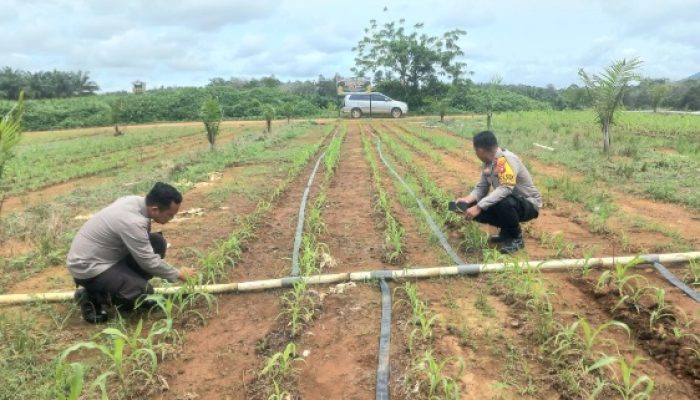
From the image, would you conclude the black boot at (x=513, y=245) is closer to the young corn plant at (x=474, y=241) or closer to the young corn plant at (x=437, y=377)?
the young corn plant at (x=474, y=241)

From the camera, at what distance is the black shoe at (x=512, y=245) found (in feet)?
16.0

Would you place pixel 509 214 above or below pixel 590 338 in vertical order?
above

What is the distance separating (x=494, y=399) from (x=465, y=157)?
9.19 metres

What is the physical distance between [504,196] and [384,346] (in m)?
2.23

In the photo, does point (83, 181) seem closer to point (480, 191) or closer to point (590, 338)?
point (480, 191)

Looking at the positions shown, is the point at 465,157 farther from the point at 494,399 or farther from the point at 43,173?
the point at 43,173

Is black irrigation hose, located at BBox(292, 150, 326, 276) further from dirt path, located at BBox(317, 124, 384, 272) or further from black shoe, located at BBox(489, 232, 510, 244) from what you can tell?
black shoe, located at BBox(489, 232, 510, 244)

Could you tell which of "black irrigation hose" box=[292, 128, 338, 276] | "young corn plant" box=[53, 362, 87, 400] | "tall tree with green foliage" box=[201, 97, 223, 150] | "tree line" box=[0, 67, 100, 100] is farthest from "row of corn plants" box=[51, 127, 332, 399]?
"tree line" box=[0, 67, 100, 100]

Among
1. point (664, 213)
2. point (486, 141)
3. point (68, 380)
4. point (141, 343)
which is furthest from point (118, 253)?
point (664, 213)

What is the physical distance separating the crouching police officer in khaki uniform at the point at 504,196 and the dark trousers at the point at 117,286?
118 inches

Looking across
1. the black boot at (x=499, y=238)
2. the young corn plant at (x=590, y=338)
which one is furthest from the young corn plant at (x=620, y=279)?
the black boot at (x=499, y=238)

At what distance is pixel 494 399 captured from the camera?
8.89 ft

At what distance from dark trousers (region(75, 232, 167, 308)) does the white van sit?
1015 inches

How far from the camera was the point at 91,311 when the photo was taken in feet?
12.5
